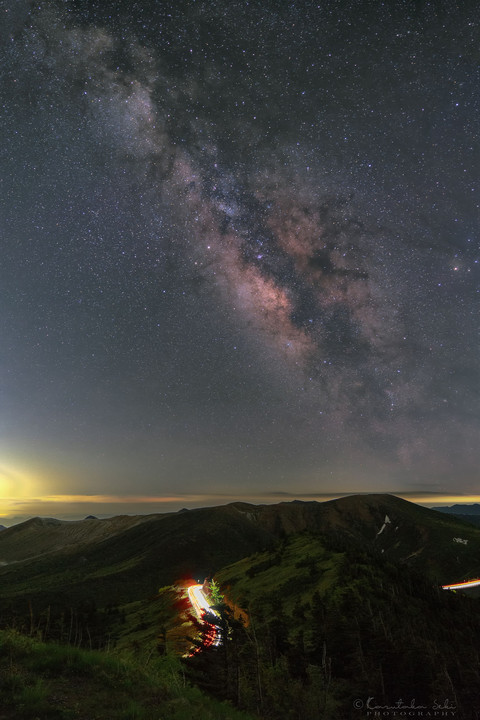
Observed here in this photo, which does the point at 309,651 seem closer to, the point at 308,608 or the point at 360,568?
the point at 308,608

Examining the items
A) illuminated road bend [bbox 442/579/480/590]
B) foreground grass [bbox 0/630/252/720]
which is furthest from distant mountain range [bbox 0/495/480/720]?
illuminated road bend [bbox 442/579/480/590]

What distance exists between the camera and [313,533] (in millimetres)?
155500

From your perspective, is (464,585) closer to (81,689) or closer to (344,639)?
(344,639)

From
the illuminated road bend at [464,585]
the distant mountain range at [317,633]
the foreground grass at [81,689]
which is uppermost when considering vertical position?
the foreground grass at [81,689]

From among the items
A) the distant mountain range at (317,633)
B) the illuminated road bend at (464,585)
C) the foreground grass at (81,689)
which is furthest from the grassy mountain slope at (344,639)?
the illuminated road bend at (464,585)

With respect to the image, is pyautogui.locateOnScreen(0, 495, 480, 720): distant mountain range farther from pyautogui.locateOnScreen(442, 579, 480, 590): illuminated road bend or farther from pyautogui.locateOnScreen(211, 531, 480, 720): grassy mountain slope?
pyautogui.locateOnScreen(442, 579, 480, 590): illuminated road bend

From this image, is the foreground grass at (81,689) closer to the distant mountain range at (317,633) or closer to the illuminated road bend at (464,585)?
the distant mountain range at (317,633)

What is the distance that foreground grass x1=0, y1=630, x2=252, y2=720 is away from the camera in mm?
9961

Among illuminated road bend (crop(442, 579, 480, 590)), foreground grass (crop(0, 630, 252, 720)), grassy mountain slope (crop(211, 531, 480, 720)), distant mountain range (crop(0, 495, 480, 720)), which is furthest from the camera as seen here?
illuminated road bend (crop(442, 579, 480, 590))

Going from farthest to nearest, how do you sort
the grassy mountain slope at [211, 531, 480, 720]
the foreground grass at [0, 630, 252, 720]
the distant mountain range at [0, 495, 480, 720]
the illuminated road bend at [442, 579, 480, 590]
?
the illuminated road bend at [442, 579, 480, 590] < the grassy mountain slope at [211, 531, 480, 720] < the distant mountain range at [0, 495, 480, 720] < the foreground grass at [0, 630, 252, 720]

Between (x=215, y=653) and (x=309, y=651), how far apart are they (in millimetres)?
36079

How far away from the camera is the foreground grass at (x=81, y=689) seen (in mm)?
9961

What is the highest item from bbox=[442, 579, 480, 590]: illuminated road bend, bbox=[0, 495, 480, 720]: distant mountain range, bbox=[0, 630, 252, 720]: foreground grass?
bbox=[0, 630, 252, 720]: foreground grass

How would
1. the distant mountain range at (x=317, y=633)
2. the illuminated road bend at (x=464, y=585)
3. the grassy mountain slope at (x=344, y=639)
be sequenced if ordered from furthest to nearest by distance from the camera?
the illuminated road bend at (x=464, y=585) → the grassy mountain slope at (x=344, y=639) → the distant mountain range at (x=317, y=633)
